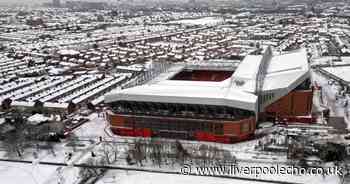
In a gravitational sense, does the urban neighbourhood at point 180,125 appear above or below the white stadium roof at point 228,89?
below

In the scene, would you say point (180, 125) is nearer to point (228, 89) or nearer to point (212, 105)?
point (212, 105)

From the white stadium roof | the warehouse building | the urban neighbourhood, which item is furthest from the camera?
the warehouse building

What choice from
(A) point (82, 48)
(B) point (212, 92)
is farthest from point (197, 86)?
(A) point (82, 48)

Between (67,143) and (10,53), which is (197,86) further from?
(10,53)

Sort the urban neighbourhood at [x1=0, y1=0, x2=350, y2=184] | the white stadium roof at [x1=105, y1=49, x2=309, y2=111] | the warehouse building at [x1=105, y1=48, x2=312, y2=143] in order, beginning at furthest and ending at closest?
1. the warehouse building at [x1=105, y1=48, x2=312, y2=143]
2. the white stadium roof at [x1=105, y1=49, x2=309, y2=111]
3. the urban neighbourhood at [x1=0, y1=0, x2=350, y2=184]

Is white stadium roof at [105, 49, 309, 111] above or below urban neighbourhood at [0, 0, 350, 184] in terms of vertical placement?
above

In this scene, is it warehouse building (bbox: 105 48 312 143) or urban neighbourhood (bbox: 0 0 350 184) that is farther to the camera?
warehouse building (bbox: 105 48 312 143)

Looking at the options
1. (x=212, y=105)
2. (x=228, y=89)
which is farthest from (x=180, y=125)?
(x=228, y=89)
